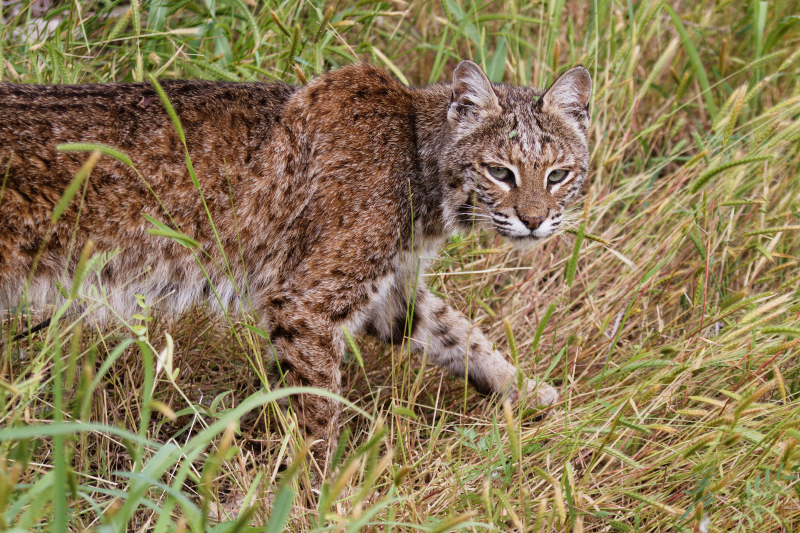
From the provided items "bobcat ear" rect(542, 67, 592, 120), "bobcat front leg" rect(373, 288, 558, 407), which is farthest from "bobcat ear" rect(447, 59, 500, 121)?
"bobcat front leg" rect(373, 288, 558, 407)

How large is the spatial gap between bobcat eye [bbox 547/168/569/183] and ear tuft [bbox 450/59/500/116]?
1.47 feet

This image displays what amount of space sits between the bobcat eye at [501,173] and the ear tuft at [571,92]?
1.53ft

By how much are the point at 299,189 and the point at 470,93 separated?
1007 millimetres

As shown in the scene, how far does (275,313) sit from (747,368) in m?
2.19

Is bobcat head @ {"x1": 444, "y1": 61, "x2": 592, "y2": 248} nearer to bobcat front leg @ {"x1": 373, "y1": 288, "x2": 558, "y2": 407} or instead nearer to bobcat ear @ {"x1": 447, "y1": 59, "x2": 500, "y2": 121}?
bobcat ear @ {"x1": 447, "y1": 59, "x2": 500, "y2": 121}

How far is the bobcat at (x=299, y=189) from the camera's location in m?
3.30

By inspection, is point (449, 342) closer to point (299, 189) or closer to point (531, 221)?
point (531, 221)

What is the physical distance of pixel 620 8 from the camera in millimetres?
5207

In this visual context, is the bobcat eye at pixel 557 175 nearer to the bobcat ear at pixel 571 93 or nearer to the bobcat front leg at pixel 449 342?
the bobcat ear at pixel 571 93

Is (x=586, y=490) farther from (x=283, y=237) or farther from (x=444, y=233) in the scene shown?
(x=283, y=237)

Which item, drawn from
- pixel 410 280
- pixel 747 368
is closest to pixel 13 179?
pixel 410 280

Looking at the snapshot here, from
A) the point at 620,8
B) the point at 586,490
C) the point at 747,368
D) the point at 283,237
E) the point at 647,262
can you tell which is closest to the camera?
the point at 586,490

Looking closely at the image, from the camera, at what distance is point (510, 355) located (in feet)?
14.6

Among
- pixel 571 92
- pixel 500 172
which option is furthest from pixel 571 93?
pixel 500 172
